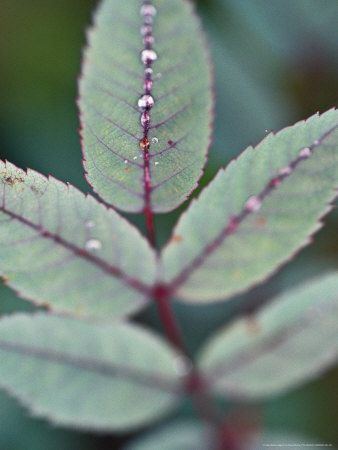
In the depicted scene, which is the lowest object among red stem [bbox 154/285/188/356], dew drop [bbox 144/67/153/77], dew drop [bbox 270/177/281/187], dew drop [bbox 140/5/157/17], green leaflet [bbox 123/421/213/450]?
green leaflet [bbox 123/421/213/450]

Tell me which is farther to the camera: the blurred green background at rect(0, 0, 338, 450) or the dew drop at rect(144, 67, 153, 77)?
the blurred green background at rect(0, 0, 338, 450)

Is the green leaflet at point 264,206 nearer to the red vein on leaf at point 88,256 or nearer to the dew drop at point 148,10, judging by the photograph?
the red vein on leaf at point 88,256

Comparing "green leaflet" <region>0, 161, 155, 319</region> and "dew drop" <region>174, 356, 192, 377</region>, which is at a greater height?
"green leaflet" <region>0, 161, 155, 319</region>

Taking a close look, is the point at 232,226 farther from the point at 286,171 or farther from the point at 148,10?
the point at 148,10

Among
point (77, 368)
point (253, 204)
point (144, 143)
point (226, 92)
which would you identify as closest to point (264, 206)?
point (253, 204)

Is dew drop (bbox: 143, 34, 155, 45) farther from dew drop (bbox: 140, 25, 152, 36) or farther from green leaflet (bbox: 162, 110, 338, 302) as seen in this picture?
green leaflet (bbox: 162, 110, 338, 302)

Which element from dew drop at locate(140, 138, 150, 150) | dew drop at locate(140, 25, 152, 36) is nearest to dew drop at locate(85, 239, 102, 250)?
dew drop at locate(140, 138, 150, 150)

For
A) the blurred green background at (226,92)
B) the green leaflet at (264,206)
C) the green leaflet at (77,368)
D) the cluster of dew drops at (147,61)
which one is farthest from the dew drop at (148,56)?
the blurred green background at (226,92)
